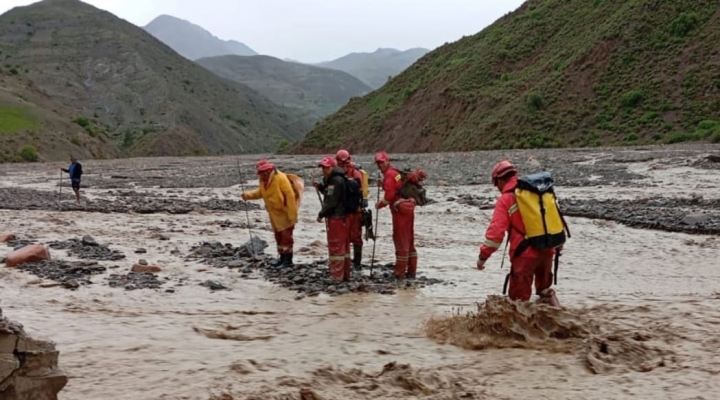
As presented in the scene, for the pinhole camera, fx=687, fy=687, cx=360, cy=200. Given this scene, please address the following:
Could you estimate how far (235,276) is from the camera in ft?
33.3

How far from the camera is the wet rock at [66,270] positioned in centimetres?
932

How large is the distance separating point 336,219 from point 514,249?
317 cm

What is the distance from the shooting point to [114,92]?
4048 inches

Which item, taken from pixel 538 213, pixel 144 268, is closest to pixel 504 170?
pixel 538 213

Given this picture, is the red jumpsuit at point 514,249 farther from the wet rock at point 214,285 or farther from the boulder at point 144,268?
the boulder at point 144,268

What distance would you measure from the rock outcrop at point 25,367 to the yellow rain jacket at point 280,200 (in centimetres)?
569

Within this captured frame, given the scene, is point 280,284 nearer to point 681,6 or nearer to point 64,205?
point 64,205

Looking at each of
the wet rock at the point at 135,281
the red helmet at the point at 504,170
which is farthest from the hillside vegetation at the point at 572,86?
the wet rock at the point at 135,281

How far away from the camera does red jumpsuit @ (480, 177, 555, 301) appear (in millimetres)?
6859

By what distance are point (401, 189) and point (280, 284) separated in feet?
7.08

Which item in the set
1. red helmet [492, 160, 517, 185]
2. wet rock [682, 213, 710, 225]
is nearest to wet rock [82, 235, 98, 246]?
red helmet [492, 160, 517, 185]

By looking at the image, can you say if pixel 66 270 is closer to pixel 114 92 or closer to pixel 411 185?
pixel 411 185

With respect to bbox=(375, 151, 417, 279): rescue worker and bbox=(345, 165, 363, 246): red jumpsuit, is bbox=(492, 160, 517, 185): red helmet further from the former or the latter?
bbox=(345, 165, 363, 246): red jumpsuit

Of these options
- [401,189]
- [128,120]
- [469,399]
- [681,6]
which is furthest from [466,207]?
[128,120]
